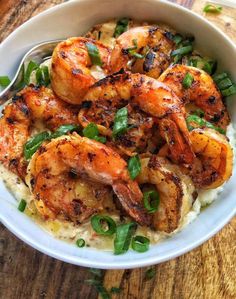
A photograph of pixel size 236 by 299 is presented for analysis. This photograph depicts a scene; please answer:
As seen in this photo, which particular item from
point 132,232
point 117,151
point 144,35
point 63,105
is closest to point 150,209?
point 132,232

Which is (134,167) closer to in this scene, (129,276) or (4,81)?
(129,276)

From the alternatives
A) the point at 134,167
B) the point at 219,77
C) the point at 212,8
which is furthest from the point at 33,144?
the point at 212,8

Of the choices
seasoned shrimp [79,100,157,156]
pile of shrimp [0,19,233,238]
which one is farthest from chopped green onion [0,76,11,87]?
seasoned shrimp [79,100,157,156]

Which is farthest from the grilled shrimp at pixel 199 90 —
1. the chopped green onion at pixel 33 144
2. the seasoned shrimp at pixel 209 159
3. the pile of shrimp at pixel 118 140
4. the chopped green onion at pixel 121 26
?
the chopped green onion at pixel 33 144

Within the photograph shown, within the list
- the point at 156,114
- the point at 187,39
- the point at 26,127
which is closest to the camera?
the point at 156,114

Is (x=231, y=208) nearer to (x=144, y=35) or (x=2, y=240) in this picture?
(x=144, y=35)

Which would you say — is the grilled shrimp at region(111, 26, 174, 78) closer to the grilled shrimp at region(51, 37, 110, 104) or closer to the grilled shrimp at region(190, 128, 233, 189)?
the grilled shrimp at region(51, 37, 110, 104)
